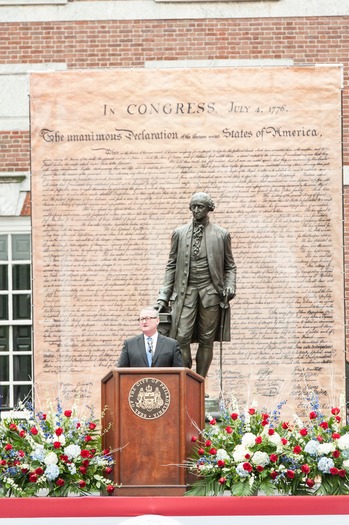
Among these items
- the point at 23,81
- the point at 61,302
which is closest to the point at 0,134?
the point at 23,81

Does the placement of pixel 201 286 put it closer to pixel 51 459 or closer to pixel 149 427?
pixel 149 427

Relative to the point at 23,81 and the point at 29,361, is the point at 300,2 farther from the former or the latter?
the point at 29,361

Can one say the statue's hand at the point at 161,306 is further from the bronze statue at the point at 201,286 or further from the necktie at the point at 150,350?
the necktie at the point at 150,350

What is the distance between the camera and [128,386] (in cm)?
851

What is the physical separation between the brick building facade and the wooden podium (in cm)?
711

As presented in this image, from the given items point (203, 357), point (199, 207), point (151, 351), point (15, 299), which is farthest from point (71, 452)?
point (15, 299)

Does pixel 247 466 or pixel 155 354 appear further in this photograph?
pixel 155 354

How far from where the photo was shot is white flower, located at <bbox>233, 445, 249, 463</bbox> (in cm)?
826

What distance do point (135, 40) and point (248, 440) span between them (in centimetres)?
806

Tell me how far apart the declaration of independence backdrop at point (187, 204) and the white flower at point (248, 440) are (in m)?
5.45

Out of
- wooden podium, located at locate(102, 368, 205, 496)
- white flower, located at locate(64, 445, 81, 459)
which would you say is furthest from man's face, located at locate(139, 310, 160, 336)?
white flower, located at locate(64, 445, 81, 459)

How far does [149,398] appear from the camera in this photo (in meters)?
8.49

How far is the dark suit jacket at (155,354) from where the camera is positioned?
9.55m

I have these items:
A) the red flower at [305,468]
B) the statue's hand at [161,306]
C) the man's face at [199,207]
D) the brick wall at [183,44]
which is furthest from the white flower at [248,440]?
the brick wall at [183,44]
